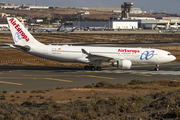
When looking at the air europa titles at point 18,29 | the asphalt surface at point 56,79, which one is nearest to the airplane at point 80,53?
the air europa titles at point 18,29

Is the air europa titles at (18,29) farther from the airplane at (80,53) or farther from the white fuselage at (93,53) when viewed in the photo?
the white fuselage at (93,53)

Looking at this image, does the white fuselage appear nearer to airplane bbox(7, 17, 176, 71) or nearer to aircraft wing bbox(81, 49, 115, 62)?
airplane bbox(7, 17, 176, 71)

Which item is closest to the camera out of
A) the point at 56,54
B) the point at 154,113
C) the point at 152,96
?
the point at 154,113

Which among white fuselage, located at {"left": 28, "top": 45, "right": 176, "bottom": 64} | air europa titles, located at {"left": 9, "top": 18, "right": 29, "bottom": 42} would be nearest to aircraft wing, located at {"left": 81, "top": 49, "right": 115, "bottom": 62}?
white fuselage, located at {"left": 28, "top": 45, "right": 176, "bottom": 64}

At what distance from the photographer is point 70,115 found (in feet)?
52.9

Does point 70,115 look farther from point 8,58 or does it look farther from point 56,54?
point 8,58

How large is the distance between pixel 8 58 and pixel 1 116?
43.5m

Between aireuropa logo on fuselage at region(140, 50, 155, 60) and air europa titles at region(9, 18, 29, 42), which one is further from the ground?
air europa titles at region(9, 18, 29, 42)

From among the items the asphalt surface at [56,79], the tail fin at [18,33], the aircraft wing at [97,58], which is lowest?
the asphalt surface at [56,79]

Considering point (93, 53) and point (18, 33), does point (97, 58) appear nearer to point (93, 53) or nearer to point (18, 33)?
point (93, 53)

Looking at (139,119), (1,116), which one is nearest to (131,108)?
(139,119)

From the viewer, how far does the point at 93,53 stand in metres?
42.8

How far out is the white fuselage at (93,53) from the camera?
4225 cm

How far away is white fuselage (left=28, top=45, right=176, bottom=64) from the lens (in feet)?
139
